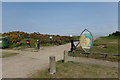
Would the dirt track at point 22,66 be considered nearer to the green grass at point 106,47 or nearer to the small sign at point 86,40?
the small sign at point 86,40

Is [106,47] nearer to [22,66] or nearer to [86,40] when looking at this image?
[86,40]

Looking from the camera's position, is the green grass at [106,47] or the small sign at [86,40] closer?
the small sign at [86,40]

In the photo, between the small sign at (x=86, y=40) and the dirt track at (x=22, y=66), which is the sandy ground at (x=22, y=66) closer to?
the dirt track at (x=22, y=66)

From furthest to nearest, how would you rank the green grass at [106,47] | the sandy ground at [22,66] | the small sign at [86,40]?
the green grass at [106,47] < the small sign at [86,40] < the sandy ground at [22,66]

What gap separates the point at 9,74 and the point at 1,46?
38.7 ft

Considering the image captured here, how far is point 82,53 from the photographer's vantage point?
10180mm

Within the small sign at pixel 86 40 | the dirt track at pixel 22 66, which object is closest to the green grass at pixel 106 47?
the small sign at pixel 86 40

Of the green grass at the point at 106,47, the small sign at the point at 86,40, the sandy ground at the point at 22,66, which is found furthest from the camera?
the green grass at the point at 106,47

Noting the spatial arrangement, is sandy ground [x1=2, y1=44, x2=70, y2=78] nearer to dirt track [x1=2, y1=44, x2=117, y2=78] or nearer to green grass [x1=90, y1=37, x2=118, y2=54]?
dirt track [x1=2, y1=44, x2=117, y2=78]

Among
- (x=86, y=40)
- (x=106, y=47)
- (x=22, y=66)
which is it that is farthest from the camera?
(x=106, y=47)

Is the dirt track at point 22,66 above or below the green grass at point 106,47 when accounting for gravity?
below

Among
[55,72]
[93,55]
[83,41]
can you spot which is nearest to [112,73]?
[55,72]

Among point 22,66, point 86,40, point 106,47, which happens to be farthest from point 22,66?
point 106,47

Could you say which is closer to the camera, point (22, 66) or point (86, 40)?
point (22, 66)
